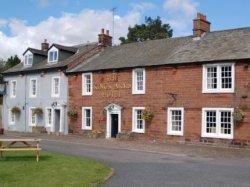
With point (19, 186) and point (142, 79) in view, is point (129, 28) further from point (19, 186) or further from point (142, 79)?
point (19, 186)

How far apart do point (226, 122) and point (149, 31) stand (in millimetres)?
43004

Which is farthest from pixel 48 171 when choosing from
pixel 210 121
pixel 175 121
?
pixel 175 121

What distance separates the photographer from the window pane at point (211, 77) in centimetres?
2831

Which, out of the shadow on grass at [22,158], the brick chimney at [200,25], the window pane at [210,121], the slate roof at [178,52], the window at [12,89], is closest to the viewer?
the shadow on grass at [22,158]

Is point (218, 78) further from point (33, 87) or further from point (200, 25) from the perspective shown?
point (33, 87)

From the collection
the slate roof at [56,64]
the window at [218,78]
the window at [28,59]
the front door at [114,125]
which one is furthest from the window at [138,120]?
the window at [28,59]

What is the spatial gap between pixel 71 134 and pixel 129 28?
1329 inches

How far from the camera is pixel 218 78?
91.5 feet

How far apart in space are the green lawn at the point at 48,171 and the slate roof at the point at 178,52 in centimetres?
1363

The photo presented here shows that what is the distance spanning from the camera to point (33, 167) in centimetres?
1619

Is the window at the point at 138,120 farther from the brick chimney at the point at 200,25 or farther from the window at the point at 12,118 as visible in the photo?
the window at the point at 12,118

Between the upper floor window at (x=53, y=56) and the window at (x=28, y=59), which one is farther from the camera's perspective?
the window at (x=28, y=59)

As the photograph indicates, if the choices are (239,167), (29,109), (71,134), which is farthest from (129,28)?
(239,167)

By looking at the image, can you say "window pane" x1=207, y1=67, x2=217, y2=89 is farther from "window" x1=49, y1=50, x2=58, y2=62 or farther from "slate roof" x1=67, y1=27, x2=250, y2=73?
"window" x1=49, y1=50, x2=58, y2=62
